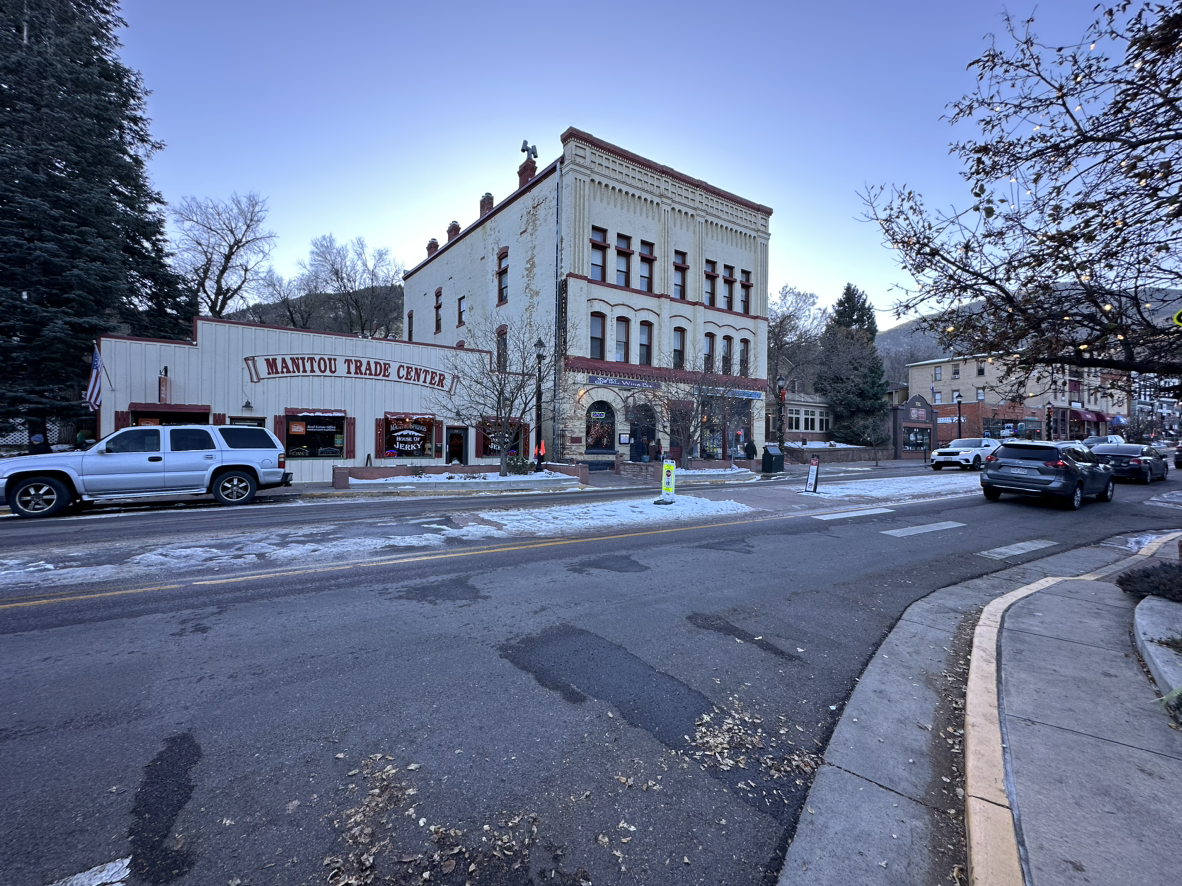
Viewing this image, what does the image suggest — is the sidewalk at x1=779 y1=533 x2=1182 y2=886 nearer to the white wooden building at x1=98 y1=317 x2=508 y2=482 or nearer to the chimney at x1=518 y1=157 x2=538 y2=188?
the white wooden building at x1=98 y1=317 x2=508 y2=482

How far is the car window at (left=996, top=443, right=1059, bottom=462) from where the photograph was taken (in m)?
13.4

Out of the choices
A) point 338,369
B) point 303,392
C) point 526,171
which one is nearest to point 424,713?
point 303,392

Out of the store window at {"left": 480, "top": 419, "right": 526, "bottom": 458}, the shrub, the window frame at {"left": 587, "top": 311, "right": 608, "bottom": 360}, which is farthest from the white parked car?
the shrub

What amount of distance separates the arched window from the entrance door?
603 cm

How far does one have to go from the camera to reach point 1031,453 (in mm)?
13750

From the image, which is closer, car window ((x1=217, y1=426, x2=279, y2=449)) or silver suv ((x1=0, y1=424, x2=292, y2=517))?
silver suv ((x1=0, y1=424, x2=292, y2=517))

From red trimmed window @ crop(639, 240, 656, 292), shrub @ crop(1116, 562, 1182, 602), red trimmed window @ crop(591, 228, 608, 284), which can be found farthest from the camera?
red trimmed window @ crop(639, 240, 656, 292)

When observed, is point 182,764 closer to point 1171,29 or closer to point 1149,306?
point 1171,29

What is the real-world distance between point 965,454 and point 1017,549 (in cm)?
2235

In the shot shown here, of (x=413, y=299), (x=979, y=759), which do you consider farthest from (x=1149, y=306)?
(x=413, y=299)

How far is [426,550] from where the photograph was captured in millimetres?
7480

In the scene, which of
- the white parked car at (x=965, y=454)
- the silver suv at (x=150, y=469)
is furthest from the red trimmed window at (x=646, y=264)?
the silver suv at (x=150, y=469)

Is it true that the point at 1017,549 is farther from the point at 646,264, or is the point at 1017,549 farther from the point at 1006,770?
the point at 646,264

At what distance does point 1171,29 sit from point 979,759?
653 centimetres
